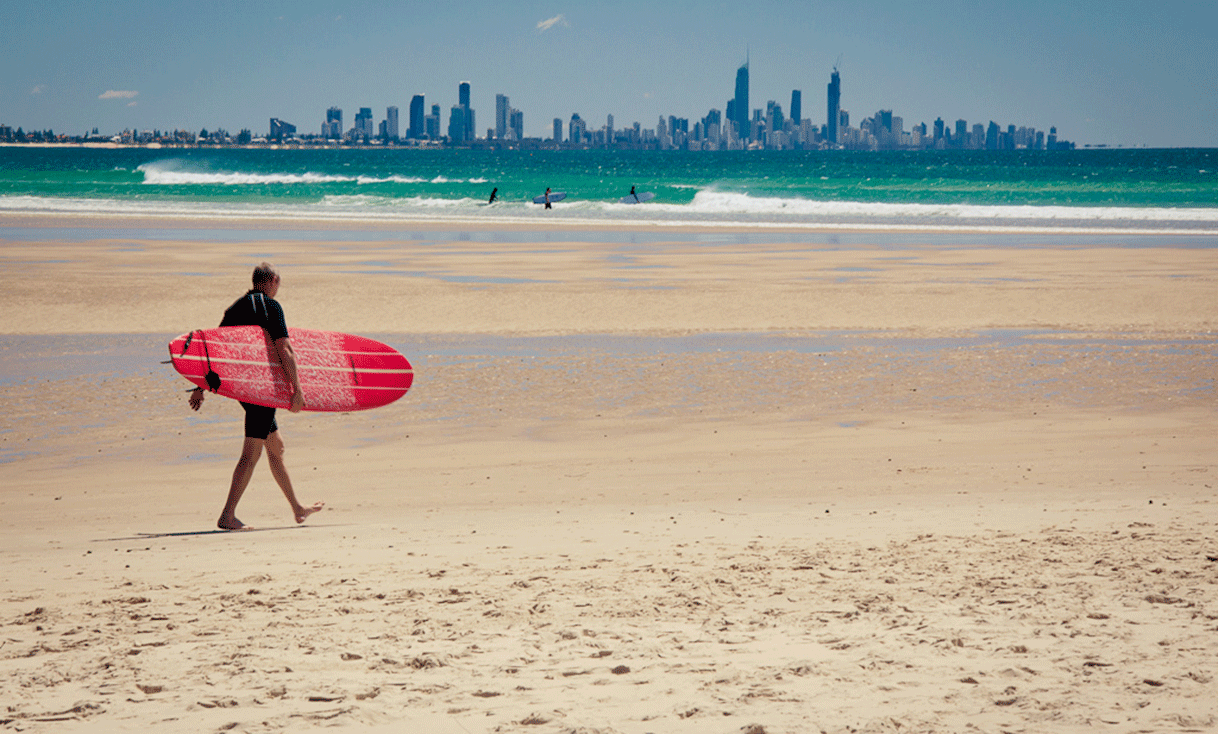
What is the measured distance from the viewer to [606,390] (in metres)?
11.5

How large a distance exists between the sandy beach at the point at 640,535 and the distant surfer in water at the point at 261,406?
191 millimetres

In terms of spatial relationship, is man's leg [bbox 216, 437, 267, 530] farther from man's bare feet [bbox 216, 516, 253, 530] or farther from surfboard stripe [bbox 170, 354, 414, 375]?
surfboard stripe [bbox 170, 354, 414, 375]

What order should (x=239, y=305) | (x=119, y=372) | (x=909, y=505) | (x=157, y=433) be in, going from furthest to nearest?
(x=119, y=372) < (x=157, y=433) < (x=909, y=505) < (x=239, y=305)

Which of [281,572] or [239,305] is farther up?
→ [239,305]

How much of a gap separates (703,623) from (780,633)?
0.34 metres

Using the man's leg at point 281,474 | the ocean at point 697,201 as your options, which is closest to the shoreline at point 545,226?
the ocean at point 697,201

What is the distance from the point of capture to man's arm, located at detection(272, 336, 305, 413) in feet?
21.5

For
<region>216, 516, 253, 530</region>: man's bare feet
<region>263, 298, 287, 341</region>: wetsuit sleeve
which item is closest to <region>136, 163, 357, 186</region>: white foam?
<region>216, 516, 253, 530</region>: man's bare feet

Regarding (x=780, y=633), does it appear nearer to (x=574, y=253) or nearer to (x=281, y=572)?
(x=281, y=572)

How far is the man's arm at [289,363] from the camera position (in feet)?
21.5

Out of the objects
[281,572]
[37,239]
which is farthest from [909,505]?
[37,239]

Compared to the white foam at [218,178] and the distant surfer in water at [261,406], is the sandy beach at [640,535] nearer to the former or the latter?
the distant surfer in water at [261,406]

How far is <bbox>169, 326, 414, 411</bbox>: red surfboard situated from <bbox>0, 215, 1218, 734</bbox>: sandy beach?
62 centimetres

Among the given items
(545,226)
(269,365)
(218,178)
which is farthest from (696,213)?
(218,178)
